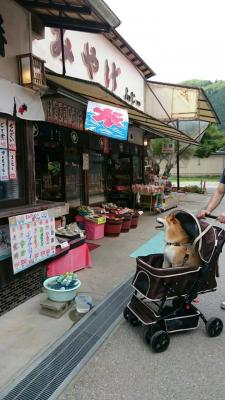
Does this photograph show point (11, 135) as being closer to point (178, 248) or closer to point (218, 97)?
point (178, 248)

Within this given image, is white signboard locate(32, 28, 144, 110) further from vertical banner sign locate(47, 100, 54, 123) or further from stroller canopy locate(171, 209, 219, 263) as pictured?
stroller canopy locate(171, 209, 219, 263)

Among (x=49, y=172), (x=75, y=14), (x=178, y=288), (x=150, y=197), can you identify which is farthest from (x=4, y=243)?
(x=150, y=197)

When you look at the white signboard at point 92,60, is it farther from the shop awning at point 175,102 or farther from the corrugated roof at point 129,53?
the shop awning at point 175,102

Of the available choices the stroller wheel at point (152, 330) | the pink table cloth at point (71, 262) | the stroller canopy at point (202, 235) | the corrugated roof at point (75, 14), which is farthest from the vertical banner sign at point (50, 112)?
the stroller wheel at point (152, 330)

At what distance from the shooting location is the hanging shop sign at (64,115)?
662 centimetres

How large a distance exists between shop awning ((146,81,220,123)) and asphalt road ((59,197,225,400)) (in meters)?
12.6

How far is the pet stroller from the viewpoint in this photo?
3.42 m

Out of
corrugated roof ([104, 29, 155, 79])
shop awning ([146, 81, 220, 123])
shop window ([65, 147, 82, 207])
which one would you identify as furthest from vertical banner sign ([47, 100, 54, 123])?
shop awning ([146, 81, 220, 123])

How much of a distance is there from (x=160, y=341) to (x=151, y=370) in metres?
0.35

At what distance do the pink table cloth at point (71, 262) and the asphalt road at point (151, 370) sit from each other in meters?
1.72

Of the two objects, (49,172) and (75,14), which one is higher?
(75,14)

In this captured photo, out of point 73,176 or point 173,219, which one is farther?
point 73,176

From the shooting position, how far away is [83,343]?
3564 millimetres

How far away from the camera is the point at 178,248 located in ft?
12.1
